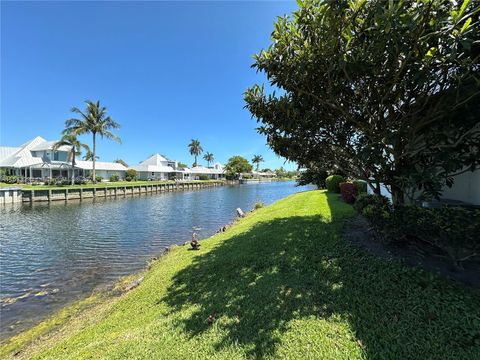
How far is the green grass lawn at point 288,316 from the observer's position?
3.24 metres

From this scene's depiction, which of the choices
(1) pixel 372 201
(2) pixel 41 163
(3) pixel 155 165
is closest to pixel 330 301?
(1) pixel 372 201

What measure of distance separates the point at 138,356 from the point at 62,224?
18.2 metres

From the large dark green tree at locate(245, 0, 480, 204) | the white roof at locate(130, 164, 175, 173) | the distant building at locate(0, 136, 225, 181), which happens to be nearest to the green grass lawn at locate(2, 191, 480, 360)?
the large dark green tree at locate(245, 0, 480, 204)

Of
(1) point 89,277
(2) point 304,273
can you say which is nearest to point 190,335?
(2) point 304,273

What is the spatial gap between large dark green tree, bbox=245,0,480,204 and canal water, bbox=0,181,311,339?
28.2 ft

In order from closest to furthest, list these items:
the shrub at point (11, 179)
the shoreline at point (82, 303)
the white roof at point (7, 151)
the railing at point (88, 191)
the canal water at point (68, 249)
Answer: the shoreline at point (82, 303), the canal water at point (68, 249), the railing at point (88, 191), the shrub at point (11, 179), the white roof at point (7, 151)

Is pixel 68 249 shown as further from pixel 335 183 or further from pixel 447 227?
pixel 335 183

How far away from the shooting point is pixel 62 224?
17750 millimetres

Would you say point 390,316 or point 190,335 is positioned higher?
point 390,316

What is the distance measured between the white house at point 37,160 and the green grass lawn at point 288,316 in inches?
1614

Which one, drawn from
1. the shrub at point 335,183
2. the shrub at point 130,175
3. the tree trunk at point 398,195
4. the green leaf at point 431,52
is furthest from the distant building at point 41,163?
the green leaf at point 431,52

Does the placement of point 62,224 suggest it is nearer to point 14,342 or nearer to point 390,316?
point 14,342

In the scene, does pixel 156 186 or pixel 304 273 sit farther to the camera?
pixel 156 186

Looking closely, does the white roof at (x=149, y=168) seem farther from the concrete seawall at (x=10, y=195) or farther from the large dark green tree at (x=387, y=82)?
the large dark green tree at (x=387, y=82)
